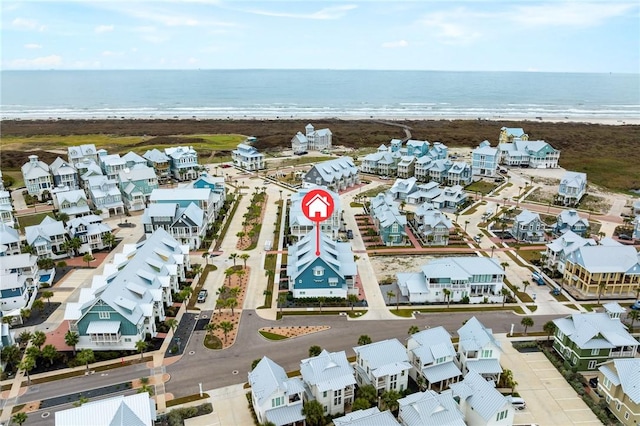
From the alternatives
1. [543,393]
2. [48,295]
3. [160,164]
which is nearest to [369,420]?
[543,393]

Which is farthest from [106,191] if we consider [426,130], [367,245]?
[426,130]

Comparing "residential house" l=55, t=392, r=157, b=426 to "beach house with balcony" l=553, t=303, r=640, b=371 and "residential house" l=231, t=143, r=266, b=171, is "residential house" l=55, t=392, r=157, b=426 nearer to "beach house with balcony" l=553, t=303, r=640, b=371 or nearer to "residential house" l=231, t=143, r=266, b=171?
"beach house with balcony" l=553, t=303, r=640, b=371

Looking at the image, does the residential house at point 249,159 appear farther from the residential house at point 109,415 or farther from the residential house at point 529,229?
the residential house at point 109,415

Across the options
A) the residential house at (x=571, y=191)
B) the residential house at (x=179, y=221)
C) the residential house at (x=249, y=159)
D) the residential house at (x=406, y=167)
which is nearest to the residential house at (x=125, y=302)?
the residential house at (x=179, y=221)

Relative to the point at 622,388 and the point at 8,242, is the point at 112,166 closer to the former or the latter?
the point at 8,242

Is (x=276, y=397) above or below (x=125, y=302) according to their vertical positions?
below

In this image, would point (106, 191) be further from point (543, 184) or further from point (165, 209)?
point (543, 184)
